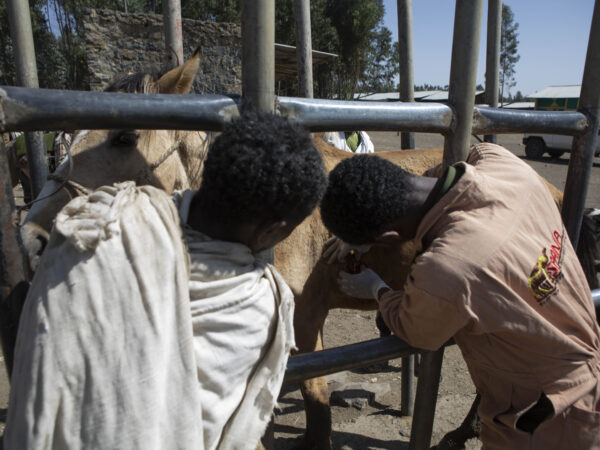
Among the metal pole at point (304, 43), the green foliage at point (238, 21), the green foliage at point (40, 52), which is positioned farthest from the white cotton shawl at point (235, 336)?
the green foliage at point (40, 52)

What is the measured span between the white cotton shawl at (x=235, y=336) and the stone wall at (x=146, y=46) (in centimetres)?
987

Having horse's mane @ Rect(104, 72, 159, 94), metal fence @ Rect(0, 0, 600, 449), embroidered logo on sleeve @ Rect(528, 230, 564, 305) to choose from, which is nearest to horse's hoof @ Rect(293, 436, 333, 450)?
metal fence @ Rect(0, 0, 600, 449)

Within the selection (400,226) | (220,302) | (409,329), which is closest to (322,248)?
(400,226)

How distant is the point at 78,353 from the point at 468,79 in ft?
5.10

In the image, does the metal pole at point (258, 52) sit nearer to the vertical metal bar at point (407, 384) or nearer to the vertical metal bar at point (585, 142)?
the vertical metal bar at point (585, 142)

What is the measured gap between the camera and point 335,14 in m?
23.3

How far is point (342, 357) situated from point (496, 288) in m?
0.52

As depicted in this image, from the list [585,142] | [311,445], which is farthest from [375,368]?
[585,142]

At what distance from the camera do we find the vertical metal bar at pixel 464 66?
1.63m

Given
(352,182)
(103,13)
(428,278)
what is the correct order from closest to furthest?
(428,278) < (352,182) < (103,13)

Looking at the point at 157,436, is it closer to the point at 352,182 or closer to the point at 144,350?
the point at 144,350

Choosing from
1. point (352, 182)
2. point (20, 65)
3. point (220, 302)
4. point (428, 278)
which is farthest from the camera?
point (20, 65)

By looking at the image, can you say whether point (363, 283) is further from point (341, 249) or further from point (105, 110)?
point (105, 110)

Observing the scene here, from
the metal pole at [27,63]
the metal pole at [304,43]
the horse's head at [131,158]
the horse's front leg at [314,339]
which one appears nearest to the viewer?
the horse's head at [131,158]
